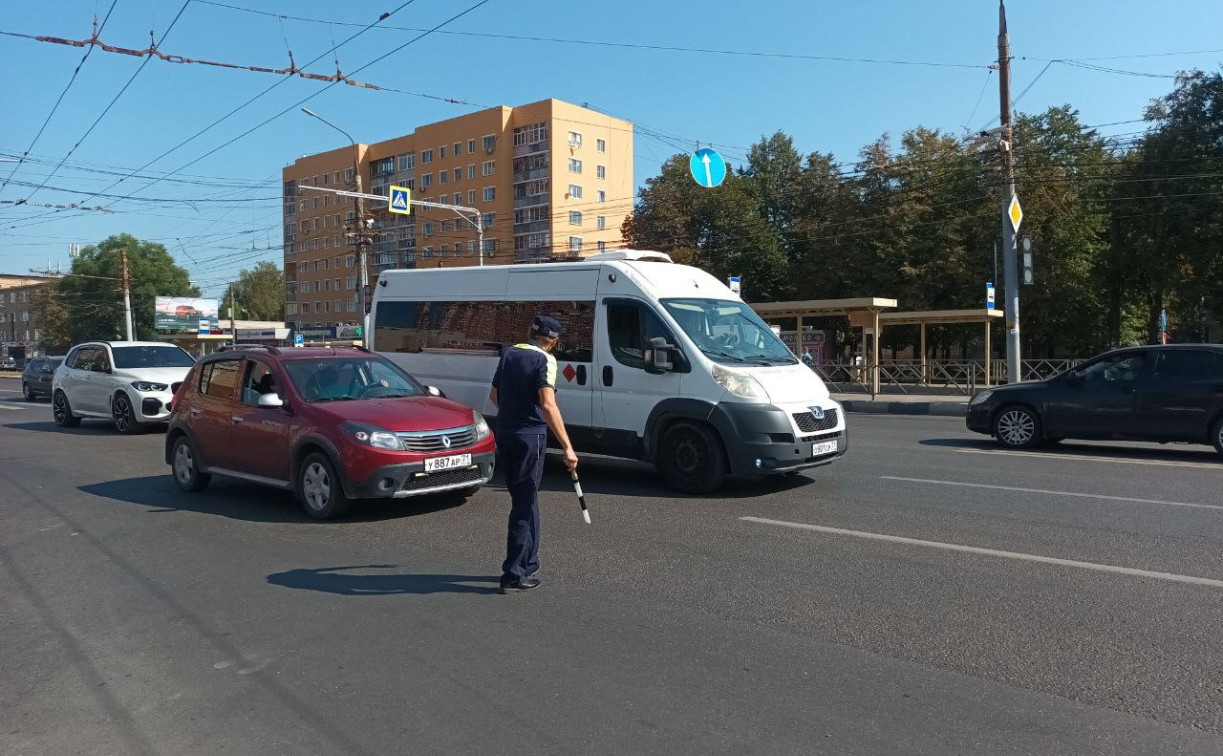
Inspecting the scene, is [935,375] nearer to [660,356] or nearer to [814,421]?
[814,421]

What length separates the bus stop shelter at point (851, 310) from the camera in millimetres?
25750

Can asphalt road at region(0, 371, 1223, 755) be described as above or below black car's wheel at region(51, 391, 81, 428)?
below

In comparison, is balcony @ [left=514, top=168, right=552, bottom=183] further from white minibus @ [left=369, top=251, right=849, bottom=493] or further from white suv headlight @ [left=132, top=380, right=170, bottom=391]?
white minibus @ [left=369, top=251, right=849, bottom=493]

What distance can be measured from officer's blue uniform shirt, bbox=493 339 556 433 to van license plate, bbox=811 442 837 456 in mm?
4013

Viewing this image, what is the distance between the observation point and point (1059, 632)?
480 centimetres

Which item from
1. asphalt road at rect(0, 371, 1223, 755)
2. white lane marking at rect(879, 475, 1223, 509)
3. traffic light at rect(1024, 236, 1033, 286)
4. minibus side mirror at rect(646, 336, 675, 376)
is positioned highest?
traffic light at rect(1024, 236, 1033, 286)

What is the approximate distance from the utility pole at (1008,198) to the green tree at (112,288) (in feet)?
279

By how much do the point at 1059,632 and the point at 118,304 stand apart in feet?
322

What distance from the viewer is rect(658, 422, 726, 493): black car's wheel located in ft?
29.3

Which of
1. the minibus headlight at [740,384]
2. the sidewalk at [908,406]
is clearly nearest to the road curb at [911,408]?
the sidewalk at [908,406]

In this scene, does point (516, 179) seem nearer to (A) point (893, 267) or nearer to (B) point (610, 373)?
(A) point (893, 267)

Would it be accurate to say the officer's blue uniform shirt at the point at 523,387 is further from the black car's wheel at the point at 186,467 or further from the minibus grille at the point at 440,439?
the black car's wheel at the point at 186,467

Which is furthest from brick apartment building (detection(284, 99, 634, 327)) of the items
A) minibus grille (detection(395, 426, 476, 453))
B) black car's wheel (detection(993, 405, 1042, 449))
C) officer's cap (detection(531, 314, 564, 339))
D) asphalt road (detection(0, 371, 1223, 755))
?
officer's cap (detection(531, 314, 564, 339))

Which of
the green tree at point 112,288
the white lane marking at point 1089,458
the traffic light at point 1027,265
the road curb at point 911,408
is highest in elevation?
the green tree at point 112,288
